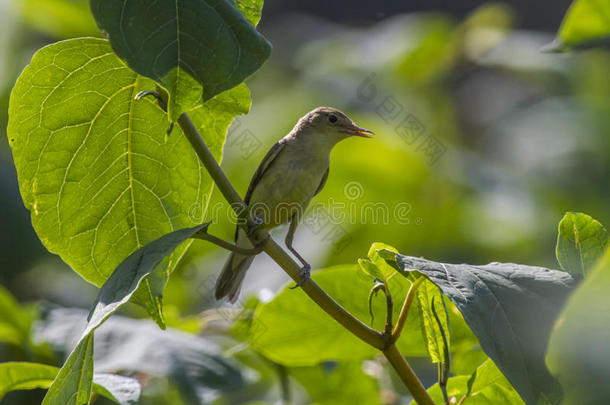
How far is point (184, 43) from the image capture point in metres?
1.47

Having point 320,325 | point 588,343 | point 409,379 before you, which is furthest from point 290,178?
point 588,343

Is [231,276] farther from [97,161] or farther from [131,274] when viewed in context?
[131,274]

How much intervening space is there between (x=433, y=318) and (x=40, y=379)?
1.15 metres

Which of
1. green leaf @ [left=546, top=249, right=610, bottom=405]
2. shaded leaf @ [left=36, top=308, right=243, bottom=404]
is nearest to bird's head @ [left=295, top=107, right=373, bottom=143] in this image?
shaded leaf @ [left=36, top=308, right=243, bottom=404]

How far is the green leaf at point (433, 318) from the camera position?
1638 millimetres

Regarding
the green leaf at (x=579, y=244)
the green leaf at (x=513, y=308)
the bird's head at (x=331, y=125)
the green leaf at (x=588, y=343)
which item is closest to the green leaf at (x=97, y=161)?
the green leaf at (x=513, y=308)

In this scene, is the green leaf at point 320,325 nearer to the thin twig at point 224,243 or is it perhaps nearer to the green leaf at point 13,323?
the thin twig at point 224,243

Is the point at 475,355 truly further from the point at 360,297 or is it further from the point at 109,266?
the point at 109,266

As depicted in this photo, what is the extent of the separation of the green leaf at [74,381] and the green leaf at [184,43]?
0.51 metres

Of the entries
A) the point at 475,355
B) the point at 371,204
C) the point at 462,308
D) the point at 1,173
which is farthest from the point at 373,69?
the point at 462,308

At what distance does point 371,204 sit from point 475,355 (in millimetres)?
2019

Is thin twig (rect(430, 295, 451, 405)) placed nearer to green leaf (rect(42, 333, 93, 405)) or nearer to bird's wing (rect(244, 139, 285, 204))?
green leaf (rect(42, 333, 93, 405))

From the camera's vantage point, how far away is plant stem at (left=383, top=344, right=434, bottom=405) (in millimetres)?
1551

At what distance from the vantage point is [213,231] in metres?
4.13
